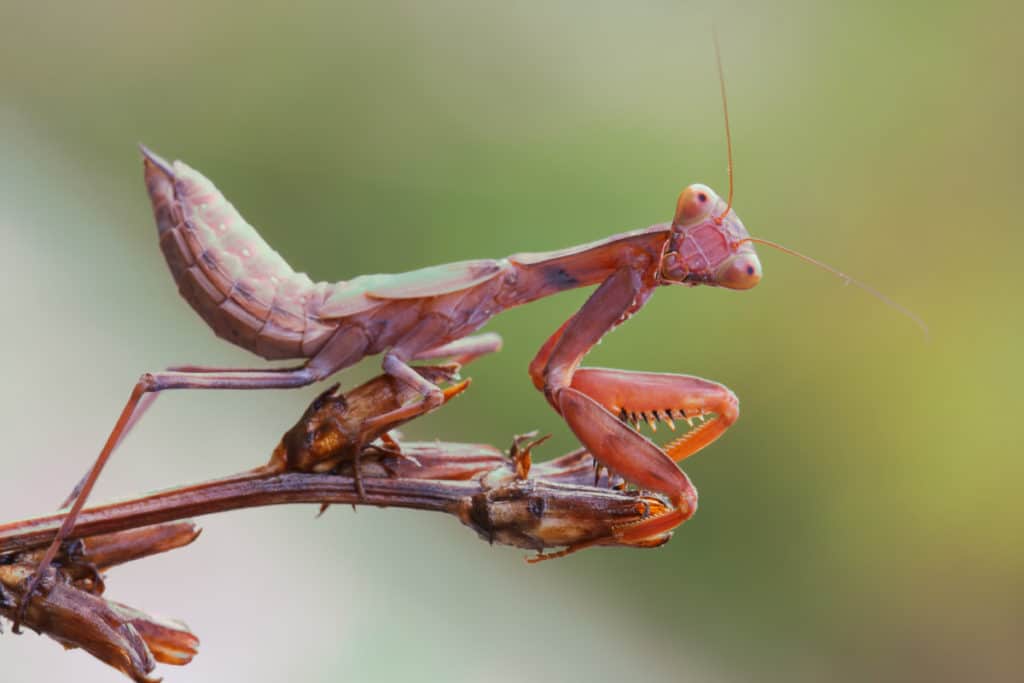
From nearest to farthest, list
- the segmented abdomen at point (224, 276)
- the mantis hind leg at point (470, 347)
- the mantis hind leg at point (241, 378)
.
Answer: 1. the mantis hind leg at point (241, 378)
2. the segmented abdomen at point (224, 276)
3. the mantis hind leg at point (470, 347)

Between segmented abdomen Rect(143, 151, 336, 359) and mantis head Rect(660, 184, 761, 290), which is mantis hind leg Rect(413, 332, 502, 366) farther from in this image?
mantis head Rect(660, 184, 761, 290)

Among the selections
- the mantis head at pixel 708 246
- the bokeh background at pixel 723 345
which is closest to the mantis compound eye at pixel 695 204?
the mantis head at pixel 708 246

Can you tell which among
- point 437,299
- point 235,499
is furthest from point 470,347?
point 235,499

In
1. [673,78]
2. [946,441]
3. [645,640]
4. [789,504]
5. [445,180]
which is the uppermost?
[673,78]

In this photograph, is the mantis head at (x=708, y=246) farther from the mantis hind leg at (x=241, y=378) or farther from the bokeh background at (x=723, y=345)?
the bokeh background at (x=723, y=345)

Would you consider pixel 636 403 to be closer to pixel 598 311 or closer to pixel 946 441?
pixel 598 311

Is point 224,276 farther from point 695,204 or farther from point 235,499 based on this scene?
point 695,204

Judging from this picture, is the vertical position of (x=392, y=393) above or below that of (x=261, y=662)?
above

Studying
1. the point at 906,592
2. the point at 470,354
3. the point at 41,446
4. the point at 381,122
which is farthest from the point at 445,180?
the point at 906,592

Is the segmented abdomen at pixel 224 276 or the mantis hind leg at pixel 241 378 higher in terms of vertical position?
the segmented abdomen at pixel 224 276
